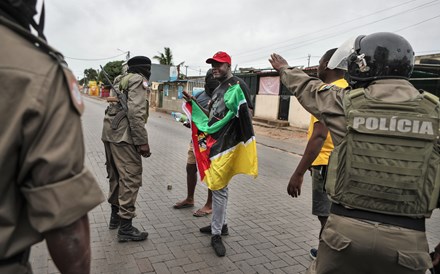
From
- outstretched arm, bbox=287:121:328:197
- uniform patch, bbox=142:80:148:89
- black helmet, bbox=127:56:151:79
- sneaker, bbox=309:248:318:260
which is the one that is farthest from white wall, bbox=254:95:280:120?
outstretched arm, bbox=287:121:328:197

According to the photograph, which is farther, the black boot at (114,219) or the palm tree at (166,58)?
the palm tree at (166,58)

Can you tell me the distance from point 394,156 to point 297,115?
15.5 metres

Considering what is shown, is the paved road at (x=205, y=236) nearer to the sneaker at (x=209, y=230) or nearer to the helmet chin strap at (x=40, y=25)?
the sneaker at (x=209, y=230)

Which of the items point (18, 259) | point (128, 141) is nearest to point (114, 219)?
point (128, 141)

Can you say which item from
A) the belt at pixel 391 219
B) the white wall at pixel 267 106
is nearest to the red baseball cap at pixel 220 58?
the belt at pixel 391 219

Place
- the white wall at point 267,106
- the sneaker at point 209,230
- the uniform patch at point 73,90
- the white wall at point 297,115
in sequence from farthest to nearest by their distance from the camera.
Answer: the white wall at point 267,106
the white wall at point 297,115
the sneaker at point 209,230
the uniform patch at point 73,90

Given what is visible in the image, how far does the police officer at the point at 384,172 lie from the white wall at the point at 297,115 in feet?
47.8

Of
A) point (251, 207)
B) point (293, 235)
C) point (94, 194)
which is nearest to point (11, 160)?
point (94, 194)

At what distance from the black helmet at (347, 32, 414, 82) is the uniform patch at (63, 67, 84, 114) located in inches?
57.7

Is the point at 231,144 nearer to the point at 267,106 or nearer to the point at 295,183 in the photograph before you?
A: the point at 295,183

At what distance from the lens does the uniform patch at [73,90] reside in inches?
43.6

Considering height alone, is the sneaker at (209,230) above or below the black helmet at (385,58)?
below

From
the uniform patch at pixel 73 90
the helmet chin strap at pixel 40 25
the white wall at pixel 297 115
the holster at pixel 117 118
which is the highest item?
the helmet chin strap at pixel 40 25

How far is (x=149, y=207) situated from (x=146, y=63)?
2062 mm
